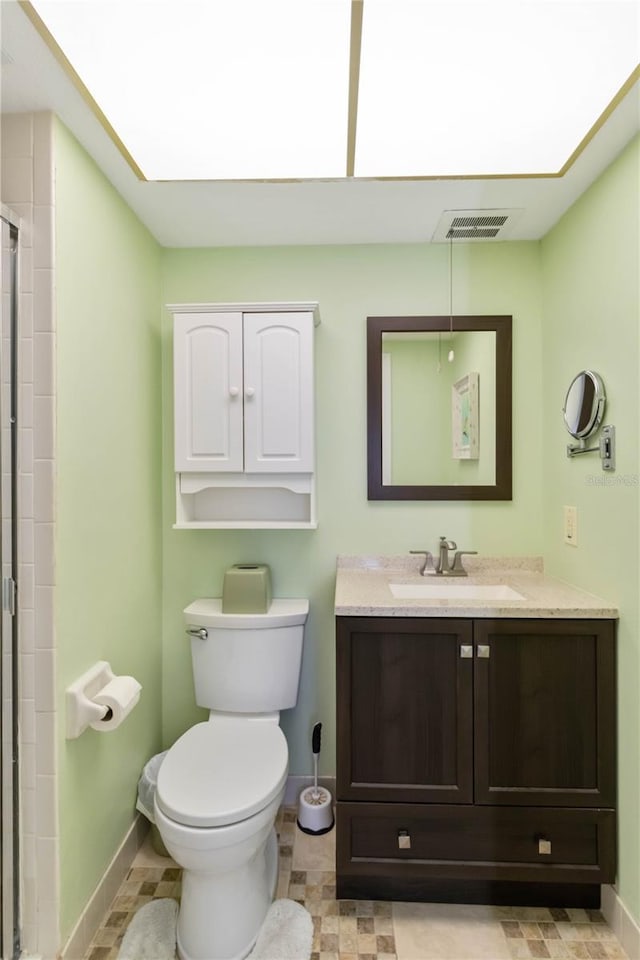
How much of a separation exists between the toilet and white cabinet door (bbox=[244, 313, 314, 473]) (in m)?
0.62

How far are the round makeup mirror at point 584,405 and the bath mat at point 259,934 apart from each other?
1.72m

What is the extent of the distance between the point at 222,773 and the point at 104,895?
56 cm

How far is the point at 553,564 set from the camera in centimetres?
187

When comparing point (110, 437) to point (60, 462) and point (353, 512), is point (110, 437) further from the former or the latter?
point (353, 512)

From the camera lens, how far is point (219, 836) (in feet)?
3.96

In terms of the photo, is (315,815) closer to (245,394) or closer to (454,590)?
(454,590)

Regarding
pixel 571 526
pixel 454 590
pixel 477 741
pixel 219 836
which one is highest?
pixel 571 526

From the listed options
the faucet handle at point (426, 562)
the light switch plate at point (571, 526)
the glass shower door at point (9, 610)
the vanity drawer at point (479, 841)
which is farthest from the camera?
the faucet handle at point (426, 562)

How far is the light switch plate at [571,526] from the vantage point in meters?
1.68

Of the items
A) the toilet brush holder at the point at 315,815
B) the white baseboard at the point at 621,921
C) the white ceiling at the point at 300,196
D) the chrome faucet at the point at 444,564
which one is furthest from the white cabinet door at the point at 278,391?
the white baseboard at the point at 621,921

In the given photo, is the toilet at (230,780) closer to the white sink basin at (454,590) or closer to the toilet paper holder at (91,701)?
the toilet paper holder at (91,701)

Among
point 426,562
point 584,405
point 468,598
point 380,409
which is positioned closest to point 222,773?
point 468,598

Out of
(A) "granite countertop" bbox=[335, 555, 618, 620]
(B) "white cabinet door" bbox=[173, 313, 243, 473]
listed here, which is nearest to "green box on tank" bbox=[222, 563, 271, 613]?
(A) "granite countertop" bbox=[335, 555, 618, 620]

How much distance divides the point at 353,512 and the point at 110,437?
96cm
